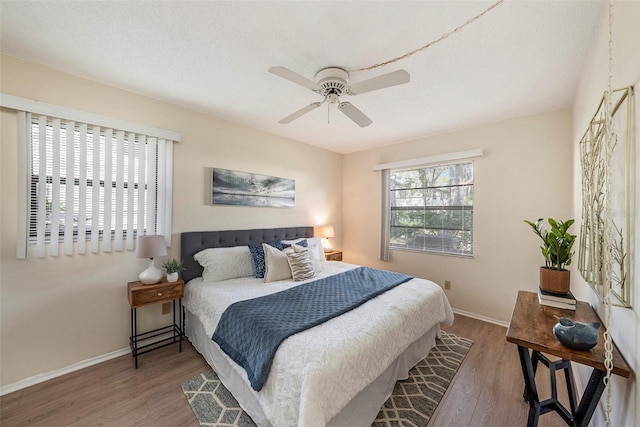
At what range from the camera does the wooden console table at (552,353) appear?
112 centimetres

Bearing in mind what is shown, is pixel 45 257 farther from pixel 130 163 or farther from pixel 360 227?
pixel 360 227

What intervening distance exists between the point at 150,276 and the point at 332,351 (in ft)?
6.36

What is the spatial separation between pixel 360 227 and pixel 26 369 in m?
4.17

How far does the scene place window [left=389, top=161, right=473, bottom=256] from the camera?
11.4 ft

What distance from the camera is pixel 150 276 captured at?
2385mm

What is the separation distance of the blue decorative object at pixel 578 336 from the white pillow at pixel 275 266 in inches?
86.1

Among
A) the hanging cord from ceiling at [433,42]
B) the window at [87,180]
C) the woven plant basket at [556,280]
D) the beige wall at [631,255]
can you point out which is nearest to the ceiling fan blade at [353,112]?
the hanging cord from ceiling at [433,42]

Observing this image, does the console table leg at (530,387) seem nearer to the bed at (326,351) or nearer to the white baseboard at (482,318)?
the bed at (326,351)

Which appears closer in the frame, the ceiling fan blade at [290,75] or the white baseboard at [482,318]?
the ceiling fan blade at [290,75]

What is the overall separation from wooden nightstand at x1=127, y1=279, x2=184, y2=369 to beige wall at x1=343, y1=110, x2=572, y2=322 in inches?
125

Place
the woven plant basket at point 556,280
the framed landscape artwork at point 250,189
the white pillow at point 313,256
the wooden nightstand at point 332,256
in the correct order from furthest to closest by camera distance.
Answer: the wooden nightstand at point 332,256
the framed landscape artwork at point 250,189
the white pillow at point 313,256
the woven plant basket at point 556,280

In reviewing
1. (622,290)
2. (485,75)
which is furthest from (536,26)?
(622,290)

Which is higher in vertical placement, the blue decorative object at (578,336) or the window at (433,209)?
the window at (433,209)

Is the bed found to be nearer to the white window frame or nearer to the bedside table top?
the bedside table top
